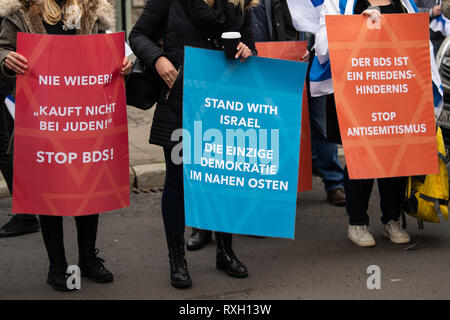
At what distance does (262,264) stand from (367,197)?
86 centimetres

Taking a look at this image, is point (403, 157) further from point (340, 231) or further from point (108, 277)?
point (108, 277)

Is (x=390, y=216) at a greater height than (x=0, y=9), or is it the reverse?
(x=0, y=9)

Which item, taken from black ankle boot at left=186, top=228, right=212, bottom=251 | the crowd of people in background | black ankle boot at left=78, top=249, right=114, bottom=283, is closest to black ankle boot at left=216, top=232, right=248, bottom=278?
the crowd of people in background

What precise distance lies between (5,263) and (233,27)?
2.01 meters

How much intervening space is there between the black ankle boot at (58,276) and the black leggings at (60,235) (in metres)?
0.03

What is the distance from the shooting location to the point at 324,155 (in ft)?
19.9

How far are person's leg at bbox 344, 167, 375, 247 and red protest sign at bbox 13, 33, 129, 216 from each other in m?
1.66

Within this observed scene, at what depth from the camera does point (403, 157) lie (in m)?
4.55

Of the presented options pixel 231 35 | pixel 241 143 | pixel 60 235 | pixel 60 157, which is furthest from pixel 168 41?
pixel 60 235

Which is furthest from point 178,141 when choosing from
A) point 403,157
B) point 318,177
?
point 318,177

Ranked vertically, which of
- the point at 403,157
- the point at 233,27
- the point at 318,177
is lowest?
the point at 318,177

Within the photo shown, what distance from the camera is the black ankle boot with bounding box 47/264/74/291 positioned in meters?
4.11

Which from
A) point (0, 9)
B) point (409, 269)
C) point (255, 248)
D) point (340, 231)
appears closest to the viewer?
point (0, 9)

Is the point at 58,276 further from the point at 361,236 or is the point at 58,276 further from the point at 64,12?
the point at 361,236
